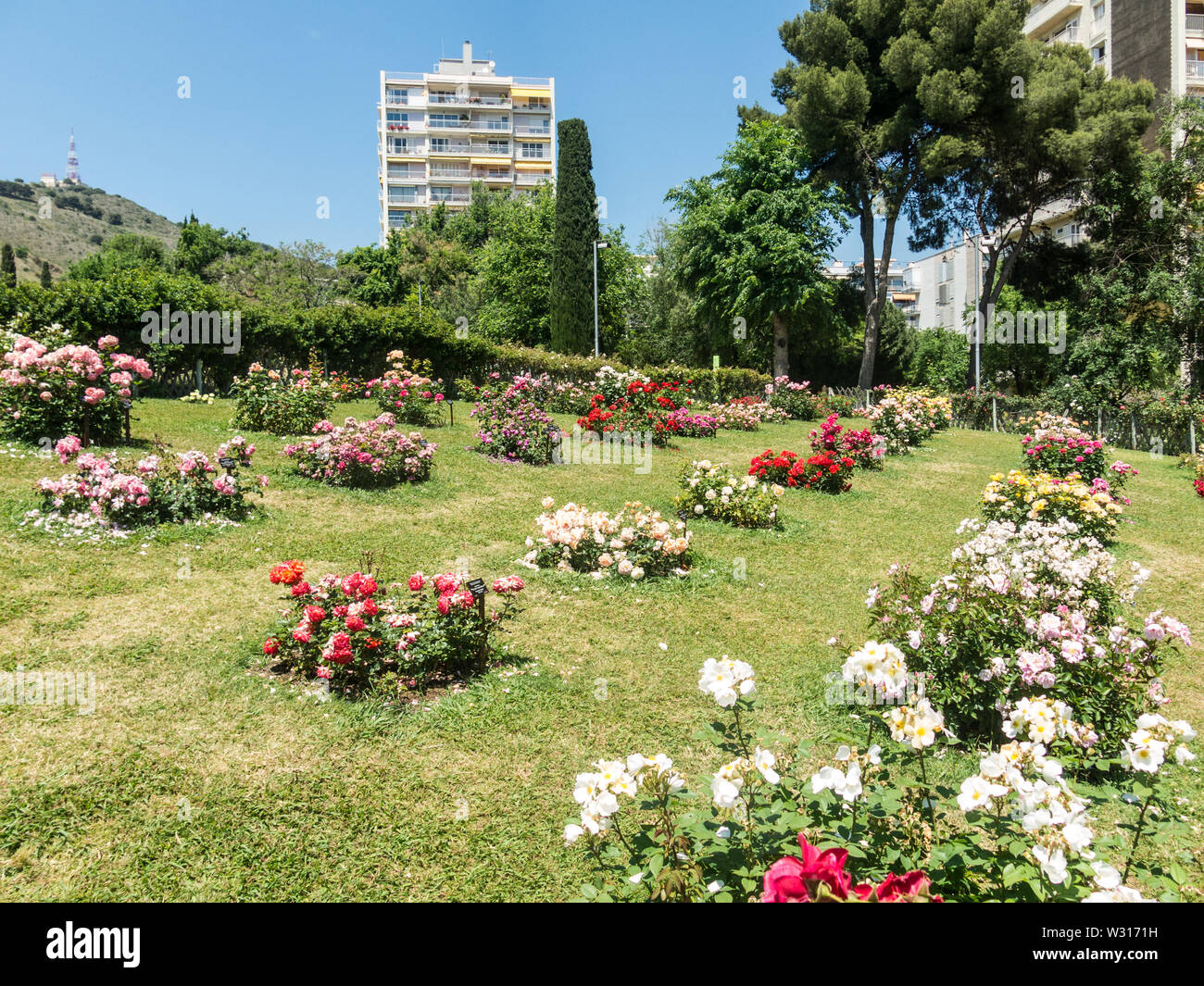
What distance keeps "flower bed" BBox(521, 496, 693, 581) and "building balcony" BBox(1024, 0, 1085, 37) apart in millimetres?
42729

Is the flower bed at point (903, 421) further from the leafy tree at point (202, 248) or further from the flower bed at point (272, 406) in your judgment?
the leafy tree at point (202, 248)

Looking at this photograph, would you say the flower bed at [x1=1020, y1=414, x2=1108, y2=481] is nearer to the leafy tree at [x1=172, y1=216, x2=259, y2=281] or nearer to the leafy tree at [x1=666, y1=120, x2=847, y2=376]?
the leafy tree at [x1=666, y1=120, x2=847, y2=376]

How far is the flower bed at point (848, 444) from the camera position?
1273 cm

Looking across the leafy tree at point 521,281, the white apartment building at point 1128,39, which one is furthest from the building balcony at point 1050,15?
the leafy tree at point 521,281

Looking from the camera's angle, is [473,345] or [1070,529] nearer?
[1070,529]

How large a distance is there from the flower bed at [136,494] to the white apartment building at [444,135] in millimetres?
68915

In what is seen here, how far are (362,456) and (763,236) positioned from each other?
22.7 meters

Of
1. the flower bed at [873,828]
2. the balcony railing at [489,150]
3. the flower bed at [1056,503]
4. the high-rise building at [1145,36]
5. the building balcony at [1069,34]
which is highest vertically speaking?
the balcony railing at [489,150]

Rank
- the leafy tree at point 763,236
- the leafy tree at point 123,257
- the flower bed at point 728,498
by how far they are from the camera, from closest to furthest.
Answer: the flower bed at point 728,498
the leafy tree at point 763,236
the leafy tree at point 123,257

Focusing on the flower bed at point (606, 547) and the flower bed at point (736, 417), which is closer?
the flower bed at point (606, 547)

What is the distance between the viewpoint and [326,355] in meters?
17.7

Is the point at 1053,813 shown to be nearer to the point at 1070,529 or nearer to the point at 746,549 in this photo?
the point at 1070,529
